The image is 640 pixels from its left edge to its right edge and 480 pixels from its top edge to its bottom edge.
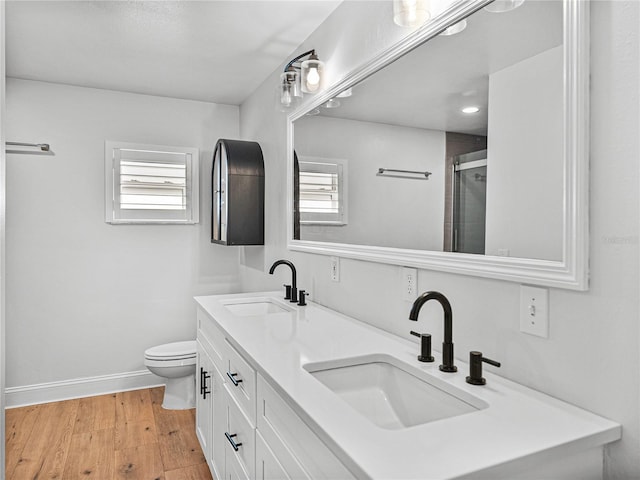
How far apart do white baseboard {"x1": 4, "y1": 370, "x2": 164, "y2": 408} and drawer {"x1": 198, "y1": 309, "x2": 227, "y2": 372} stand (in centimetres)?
150

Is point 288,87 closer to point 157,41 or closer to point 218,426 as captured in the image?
point 157,41

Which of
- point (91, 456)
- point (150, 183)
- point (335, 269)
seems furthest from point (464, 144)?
point (150, 183)

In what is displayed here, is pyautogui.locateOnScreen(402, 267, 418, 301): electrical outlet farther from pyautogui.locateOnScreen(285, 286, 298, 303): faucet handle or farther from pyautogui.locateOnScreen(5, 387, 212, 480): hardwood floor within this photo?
pyautogui.locateOnScreen(5, 387, 212, 480): hardwood floor

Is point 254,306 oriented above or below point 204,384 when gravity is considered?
above

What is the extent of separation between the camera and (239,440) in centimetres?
167

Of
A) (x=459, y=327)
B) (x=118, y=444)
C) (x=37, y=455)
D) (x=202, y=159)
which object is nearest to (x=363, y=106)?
(x=459, y=327)

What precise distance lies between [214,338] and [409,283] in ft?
3.29

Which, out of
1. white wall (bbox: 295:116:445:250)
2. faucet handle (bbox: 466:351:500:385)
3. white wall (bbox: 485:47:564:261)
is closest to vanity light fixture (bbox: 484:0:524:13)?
white wall (bbox: 485:47:564:261)

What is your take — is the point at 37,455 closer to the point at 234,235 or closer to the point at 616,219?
the point at 234,235

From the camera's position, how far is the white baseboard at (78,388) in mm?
3246

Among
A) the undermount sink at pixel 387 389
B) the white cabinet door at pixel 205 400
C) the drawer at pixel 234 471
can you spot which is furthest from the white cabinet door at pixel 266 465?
the white cabinet door at pixel 205 400

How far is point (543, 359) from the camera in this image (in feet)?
3.82

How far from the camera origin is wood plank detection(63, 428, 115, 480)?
2373 millimetres

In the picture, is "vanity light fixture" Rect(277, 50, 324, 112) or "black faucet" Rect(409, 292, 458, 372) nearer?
"black faucet" Rect(409, 292, 458, 372)
